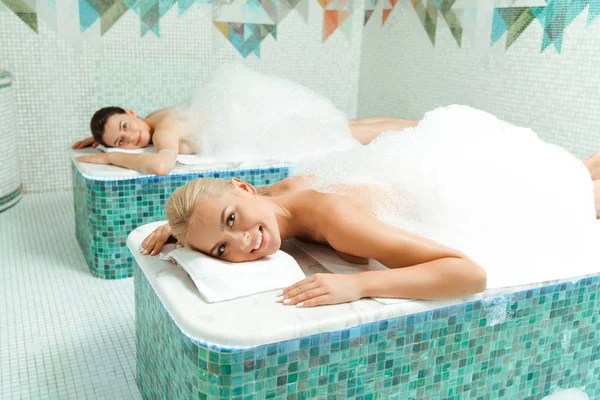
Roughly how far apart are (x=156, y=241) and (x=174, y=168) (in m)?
1.10

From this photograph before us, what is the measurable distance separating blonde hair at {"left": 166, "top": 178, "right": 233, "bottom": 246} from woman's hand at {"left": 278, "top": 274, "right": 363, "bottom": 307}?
1.03ft

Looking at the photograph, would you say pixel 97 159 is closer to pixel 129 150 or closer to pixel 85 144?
pixel 129 150

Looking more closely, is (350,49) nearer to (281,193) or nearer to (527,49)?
(527,49)

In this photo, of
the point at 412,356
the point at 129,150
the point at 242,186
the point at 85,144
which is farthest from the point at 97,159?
the point at 412,356

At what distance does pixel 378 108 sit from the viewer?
473cm

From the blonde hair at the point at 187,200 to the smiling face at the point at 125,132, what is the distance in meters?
1.59

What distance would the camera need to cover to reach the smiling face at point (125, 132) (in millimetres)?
2871

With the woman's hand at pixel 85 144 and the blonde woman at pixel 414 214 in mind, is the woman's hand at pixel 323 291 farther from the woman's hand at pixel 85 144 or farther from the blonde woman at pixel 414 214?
the woman's hand at pixel 85 144

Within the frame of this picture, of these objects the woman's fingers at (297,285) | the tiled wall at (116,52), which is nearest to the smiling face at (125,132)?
the tiled wall at (116,52)

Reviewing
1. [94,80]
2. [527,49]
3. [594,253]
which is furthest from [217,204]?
[94,80]

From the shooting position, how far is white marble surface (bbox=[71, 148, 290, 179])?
246cm

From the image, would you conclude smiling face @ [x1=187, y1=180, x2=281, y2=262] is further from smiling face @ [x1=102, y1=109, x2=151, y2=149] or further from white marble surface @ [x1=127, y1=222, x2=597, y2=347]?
smiling face @ [x1=102, y1=109, x2=151, y2=149]

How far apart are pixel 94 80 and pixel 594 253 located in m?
3.35

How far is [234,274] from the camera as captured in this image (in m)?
1.37
